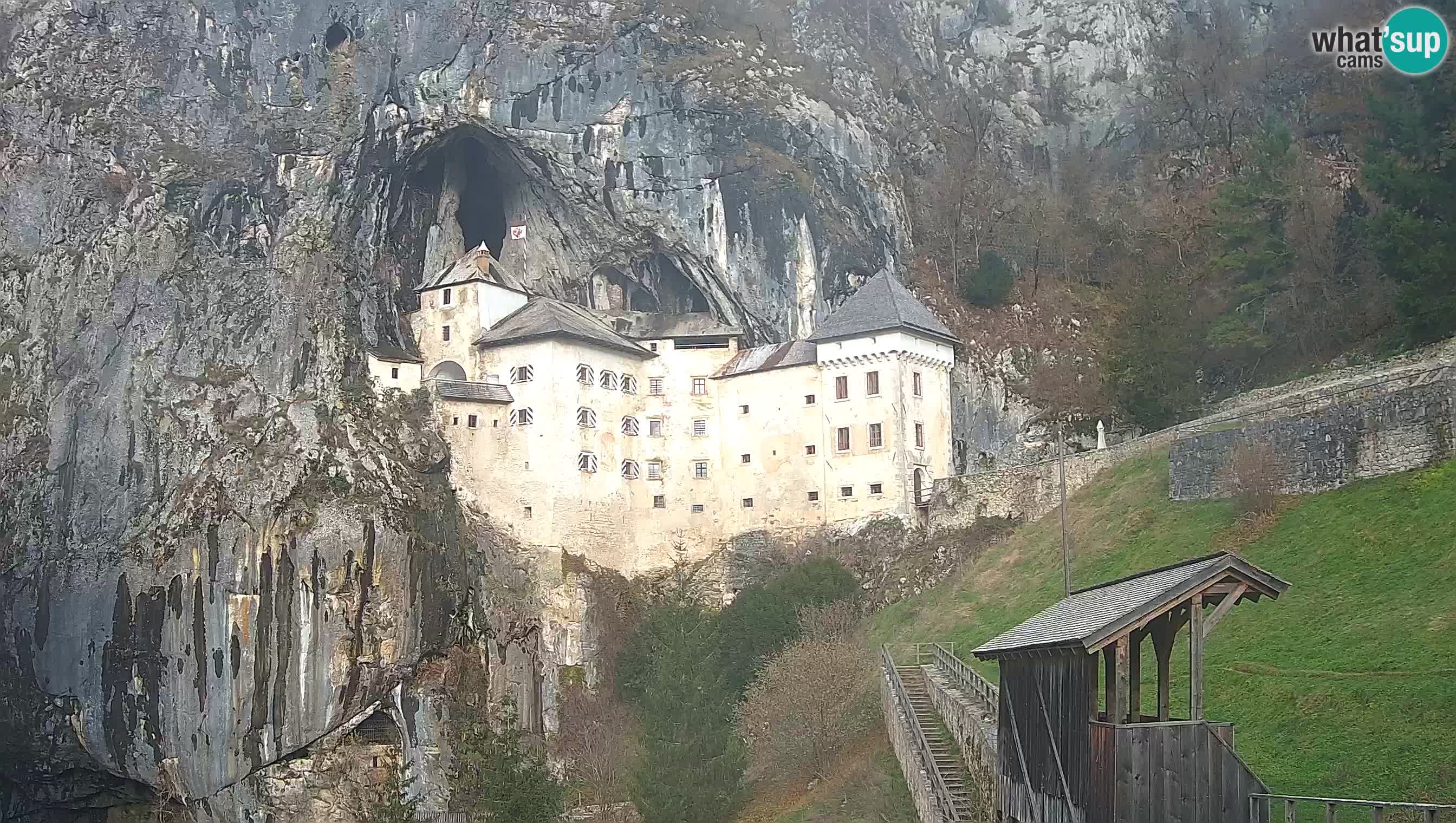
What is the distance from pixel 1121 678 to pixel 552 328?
39812 millimetres

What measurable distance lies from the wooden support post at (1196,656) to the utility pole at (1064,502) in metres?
14.6

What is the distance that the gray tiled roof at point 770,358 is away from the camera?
58.2 m

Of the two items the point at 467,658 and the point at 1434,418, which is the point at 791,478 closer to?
the point at 467,658

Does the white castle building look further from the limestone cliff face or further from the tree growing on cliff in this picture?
the tree growing on cliff

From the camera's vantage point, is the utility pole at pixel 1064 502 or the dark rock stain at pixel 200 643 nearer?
the utility pole at pixel 1064 502

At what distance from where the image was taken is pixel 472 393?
57531 millimetres

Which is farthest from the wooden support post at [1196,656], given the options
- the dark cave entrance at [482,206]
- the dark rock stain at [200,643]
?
the dark cave entrance at [482,206]

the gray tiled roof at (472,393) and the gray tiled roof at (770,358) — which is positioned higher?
the gray tiled roof at (770,358)

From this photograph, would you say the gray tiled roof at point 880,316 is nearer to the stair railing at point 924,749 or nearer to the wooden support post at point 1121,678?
the stair railing at point 924,749

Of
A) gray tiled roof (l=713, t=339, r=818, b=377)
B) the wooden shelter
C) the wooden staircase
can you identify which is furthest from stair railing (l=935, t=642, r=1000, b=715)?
gray tiled roof (l=713, t=339, r=818, b=377)

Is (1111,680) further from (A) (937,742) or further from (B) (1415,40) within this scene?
(B) (1415,40)

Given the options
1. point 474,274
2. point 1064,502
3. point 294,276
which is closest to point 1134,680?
point 1064,502

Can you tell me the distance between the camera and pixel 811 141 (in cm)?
6122

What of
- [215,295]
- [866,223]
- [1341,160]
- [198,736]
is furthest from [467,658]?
[1341,160]
